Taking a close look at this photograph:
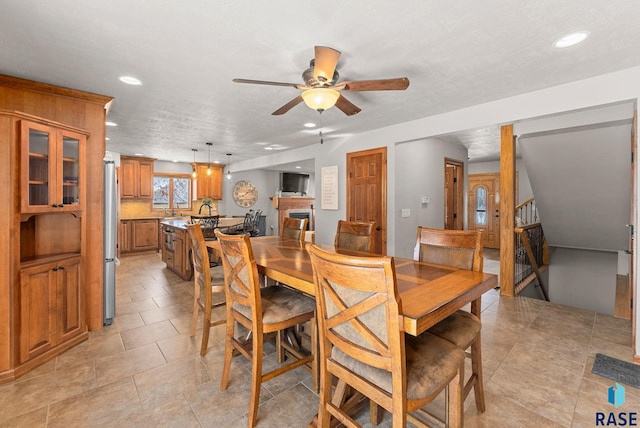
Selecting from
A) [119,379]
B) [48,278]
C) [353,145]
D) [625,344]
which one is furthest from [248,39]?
[625,344]

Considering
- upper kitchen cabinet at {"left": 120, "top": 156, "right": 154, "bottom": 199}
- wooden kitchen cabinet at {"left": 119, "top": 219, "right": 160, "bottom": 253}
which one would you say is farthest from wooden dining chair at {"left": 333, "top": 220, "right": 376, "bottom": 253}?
upper kitchen cabinet at {"left": 120, "top": 156, "right": 154, "bottom": 199}

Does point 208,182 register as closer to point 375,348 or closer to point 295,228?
point 295,228

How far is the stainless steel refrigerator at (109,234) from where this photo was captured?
3.00 metres

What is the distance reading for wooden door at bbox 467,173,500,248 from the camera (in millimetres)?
7465

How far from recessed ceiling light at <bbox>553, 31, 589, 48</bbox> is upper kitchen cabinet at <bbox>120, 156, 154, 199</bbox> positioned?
306 inches

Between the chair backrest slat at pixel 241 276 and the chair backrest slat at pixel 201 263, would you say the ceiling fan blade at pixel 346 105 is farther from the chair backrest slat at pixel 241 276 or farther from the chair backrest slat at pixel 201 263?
the chair backrest slat at pixel 201 263

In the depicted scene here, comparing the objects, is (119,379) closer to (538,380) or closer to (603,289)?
(538,380)

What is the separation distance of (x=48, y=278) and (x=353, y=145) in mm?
4165

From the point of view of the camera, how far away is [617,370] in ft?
7.09

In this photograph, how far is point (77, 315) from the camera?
2611 mm

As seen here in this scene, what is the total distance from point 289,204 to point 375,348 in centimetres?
815

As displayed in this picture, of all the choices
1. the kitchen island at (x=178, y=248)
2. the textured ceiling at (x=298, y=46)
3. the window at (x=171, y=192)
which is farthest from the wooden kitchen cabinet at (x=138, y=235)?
the textured ceiling at (x=298, y=46)

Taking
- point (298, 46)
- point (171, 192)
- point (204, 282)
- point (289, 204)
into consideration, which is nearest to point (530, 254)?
point (298, 46)

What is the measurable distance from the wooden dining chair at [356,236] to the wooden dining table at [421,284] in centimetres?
51
